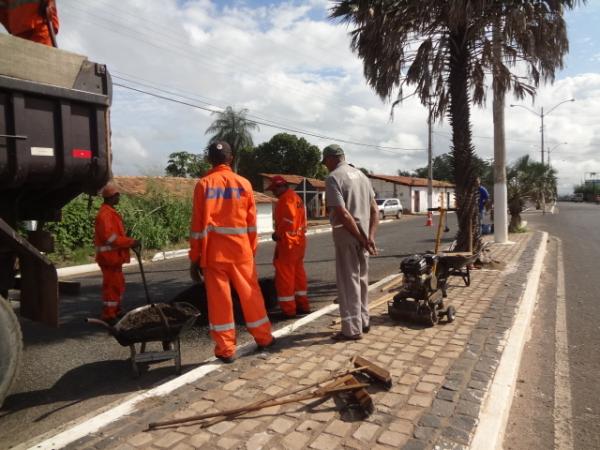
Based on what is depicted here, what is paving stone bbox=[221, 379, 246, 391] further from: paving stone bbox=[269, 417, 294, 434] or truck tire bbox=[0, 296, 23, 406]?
truck tire bbox=[0, 296, 23, 406]

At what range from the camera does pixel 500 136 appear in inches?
473

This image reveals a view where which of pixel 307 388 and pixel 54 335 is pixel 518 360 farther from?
pixel 54 335

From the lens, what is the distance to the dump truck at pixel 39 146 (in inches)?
125

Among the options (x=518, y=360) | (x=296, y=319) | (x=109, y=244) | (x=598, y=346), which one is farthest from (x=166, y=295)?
(x=598, y=346)

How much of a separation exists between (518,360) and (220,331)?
106 inches

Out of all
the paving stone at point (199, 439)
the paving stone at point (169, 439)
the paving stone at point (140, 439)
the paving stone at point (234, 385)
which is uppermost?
the paving stone at point (234, 385)

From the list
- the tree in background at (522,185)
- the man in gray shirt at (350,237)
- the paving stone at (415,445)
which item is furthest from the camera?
the tree in background at (522,185)

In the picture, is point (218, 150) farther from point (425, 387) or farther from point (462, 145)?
point (462, 145)

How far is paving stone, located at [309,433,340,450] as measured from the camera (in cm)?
262

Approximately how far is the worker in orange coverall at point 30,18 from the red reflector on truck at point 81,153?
139 centimetres

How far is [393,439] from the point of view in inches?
106

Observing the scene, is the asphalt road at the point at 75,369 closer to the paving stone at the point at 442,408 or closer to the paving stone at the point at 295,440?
the paving stone at the point at 295,440

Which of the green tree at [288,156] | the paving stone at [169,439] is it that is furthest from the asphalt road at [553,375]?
the green tree at [288,156]

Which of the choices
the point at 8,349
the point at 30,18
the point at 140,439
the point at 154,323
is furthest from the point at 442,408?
the point at 30,18
